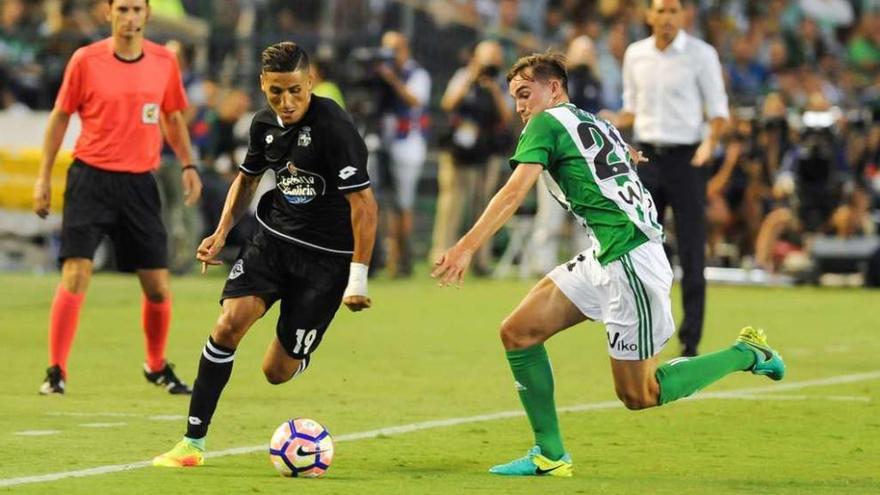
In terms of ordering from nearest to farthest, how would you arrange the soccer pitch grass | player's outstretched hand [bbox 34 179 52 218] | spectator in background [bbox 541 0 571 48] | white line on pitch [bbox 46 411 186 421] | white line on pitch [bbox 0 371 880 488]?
white line on pitch [bbox 0 371 880 488]
the soccer pitch grass
white line on pitch [bbox 46 411 186 421]
player's outstretched hand [bbox 34 179 52 218]
spectator in background [bbox 541 0 571 48]

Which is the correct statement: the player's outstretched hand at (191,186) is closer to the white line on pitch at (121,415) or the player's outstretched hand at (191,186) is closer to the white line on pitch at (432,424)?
the white line on pitch at (121,415)

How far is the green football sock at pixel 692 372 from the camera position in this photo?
8594mm

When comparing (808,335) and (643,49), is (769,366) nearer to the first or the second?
(643,49)

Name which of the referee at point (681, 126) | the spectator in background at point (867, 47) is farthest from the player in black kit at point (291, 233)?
the spectator in background at point (867, 47)

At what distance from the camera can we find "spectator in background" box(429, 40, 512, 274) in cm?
2225

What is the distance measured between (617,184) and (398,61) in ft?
47.0

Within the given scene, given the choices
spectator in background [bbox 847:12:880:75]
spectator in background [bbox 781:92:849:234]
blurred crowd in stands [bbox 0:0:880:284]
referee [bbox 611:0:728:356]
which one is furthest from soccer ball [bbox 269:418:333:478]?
spectator in background [bbox 847:12:880:75]

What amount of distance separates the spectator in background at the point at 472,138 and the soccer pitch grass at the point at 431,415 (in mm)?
4780

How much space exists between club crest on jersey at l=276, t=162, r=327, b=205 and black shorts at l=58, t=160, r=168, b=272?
2.89m

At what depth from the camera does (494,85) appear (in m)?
22.2

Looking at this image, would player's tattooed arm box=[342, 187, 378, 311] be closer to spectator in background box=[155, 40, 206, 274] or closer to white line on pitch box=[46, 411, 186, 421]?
white line on pitch box=[46, 411, 186, 421]

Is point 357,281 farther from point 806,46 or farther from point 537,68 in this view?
point 806,46

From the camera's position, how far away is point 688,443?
9641 millimetres

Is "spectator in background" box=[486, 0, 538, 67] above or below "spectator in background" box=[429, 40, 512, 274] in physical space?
above
